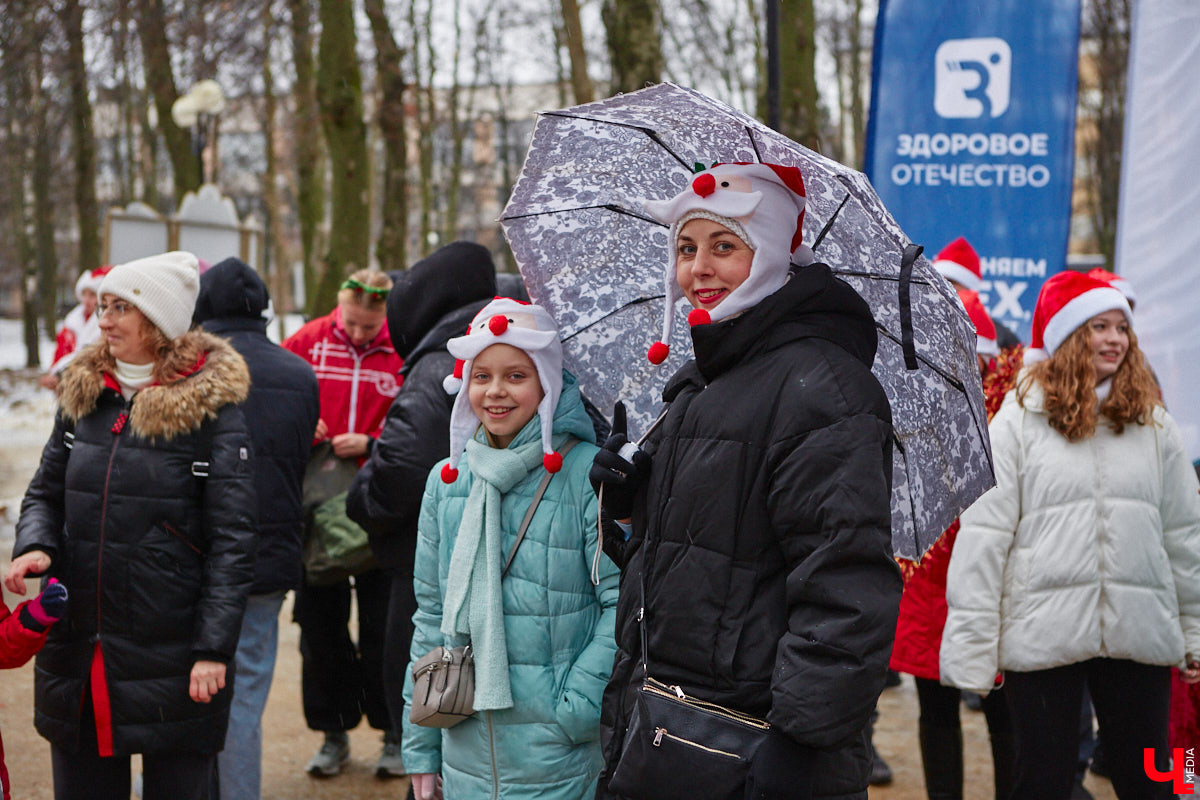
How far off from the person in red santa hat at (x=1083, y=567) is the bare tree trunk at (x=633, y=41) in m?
4.58

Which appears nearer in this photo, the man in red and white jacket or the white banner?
the man in red and white jacket

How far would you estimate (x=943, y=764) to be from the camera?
4.85 metres

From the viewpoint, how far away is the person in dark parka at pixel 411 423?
14.7 ft

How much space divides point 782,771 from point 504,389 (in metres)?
1.47

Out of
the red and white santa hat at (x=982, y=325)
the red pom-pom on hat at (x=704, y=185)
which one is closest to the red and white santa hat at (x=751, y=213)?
the red pom-pom on hat at (x=704, y=185)

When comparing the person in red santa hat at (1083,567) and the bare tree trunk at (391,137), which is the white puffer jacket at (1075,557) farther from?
the bare tree trunk at (391,137)

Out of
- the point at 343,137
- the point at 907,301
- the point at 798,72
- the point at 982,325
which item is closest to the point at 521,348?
the point at 907,301

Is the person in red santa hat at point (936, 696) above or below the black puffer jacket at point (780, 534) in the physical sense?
below

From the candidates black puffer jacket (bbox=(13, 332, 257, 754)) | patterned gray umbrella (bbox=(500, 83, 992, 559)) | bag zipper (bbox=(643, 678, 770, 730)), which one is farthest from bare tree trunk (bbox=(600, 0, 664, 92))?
bag zipper (bbox=(643, 678, 770, 730))

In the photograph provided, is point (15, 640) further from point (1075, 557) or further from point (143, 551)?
point (1075, 557)

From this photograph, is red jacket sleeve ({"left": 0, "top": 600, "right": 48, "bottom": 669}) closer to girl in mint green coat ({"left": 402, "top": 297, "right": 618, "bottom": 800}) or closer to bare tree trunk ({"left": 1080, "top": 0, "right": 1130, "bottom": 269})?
girl in mint green coat ({"left": 402, "top": 297, "right": 618, "bottom": 800})

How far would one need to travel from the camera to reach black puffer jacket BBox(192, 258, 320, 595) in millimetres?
4957

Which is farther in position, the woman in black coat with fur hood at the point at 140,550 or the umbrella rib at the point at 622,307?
the woman in black coat with fur hood at the point at 140,550

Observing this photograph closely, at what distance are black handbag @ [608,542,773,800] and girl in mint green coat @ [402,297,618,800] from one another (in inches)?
28.5
